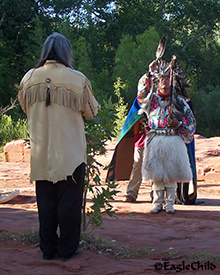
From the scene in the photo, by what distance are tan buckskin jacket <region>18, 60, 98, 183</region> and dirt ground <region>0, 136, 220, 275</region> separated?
68cm

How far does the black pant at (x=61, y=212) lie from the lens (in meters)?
3.05

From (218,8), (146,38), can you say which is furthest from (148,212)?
(218,8)

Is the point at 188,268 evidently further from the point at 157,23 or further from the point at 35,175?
the point at 157,23

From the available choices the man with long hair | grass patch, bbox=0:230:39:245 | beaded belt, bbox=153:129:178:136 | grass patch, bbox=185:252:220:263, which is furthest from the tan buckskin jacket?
beaded belt, bbox=153:129:178:136

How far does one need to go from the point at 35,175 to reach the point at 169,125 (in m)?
2.65

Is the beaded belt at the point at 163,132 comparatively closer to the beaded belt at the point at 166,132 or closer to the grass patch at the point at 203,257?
the beaded belt at the point at 166,132

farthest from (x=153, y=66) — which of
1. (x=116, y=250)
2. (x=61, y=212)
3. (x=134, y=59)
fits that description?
(x=134, y=59)

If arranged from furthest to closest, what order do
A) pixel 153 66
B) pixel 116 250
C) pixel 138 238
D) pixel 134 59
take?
1. pixel 134 59
2. pixel 153 66
3. pixel 138 238
4. pixel 116 250

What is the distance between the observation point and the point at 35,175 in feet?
10.0

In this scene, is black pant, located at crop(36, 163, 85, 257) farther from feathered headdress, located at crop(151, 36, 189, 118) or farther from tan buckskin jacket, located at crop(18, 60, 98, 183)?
feathered headdress, located at crop(151, 36, 189, 118)

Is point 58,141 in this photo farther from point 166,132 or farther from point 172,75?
point 172,75

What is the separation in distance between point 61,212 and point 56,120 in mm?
734

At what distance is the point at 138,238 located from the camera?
3.90 metres

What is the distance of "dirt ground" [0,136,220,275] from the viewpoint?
295 cm
